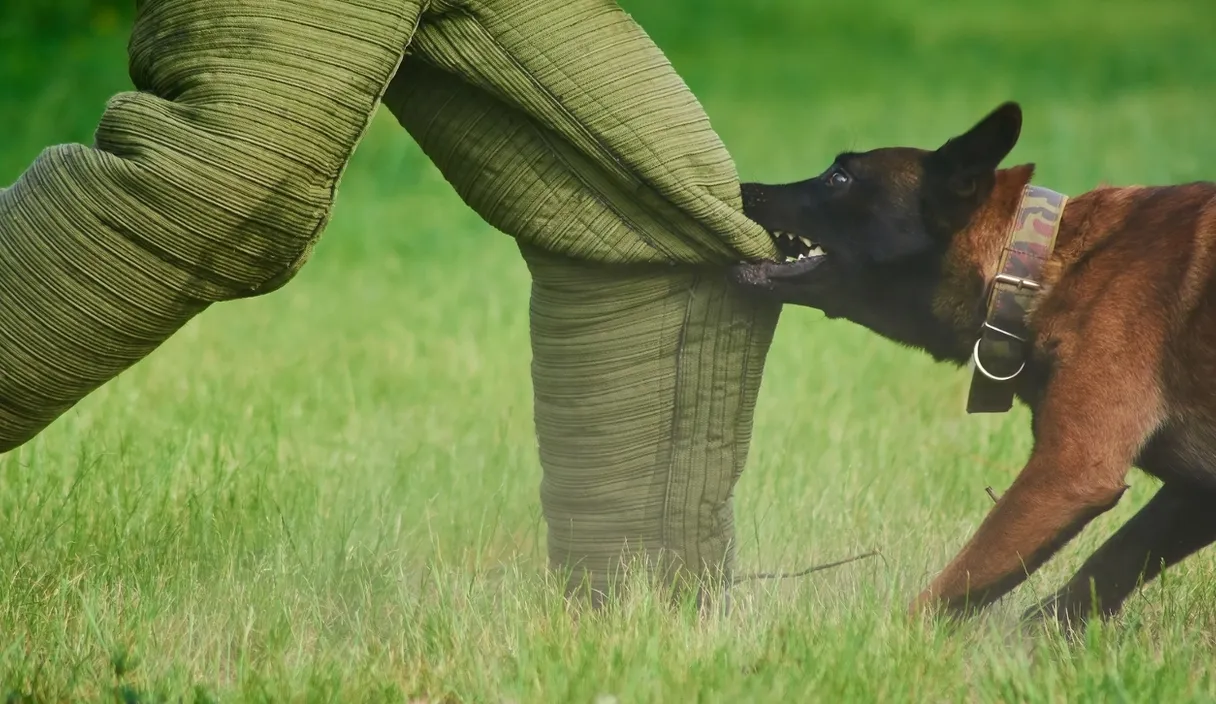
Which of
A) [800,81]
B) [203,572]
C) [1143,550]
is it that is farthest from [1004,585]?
[800,81]

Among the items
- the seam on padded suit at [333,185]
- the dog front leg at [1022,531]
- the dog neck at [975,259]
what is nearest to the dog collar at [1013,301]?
the dog neck at [975,259]

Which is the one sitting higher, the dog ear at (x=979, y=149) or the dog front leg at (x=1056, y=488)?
the dog ear at (x=979, y=149)

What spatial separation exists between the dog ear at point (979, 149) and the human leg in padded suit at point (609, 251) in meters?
0.53

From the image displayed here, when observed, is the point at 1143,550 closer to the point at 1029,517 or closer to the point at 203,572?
the point at 1029,517

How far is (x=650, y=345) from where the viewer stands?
10.1ft

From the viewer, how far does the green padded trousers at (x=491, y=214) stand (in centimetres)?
257

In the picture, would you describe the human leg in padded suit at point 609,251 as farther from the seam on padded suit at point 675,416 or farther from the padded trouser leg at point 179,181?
the padded trouser leg at point 179,181

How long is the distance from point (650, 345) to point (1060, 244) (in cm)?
94

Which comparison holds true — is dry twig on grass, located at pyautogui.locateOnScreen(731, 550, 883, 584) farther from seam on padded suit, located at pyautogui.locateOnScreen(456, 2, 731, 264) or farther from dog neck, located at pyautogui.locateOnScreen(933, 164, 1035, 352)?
→ seam on padded suit, located at pyautogui.locateOnScreen(456, 2, 731, 264)

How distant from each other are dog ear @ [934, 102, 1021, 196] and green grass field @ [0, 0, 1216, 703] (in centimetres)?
96

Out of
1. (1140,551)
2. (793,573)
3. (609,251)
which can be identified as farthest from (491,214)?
(1140,551)

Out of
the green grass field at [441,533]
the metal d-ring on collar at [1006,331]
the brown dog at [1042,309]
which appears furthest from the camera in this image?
the metal d-ring on collar at [1006,331]

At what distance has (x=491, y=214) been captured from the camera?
302 centimetres

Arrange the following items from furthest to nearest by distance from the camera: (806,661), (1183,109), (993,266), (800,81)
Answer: (800,81), (1183,109), (993,266), (806,661)
